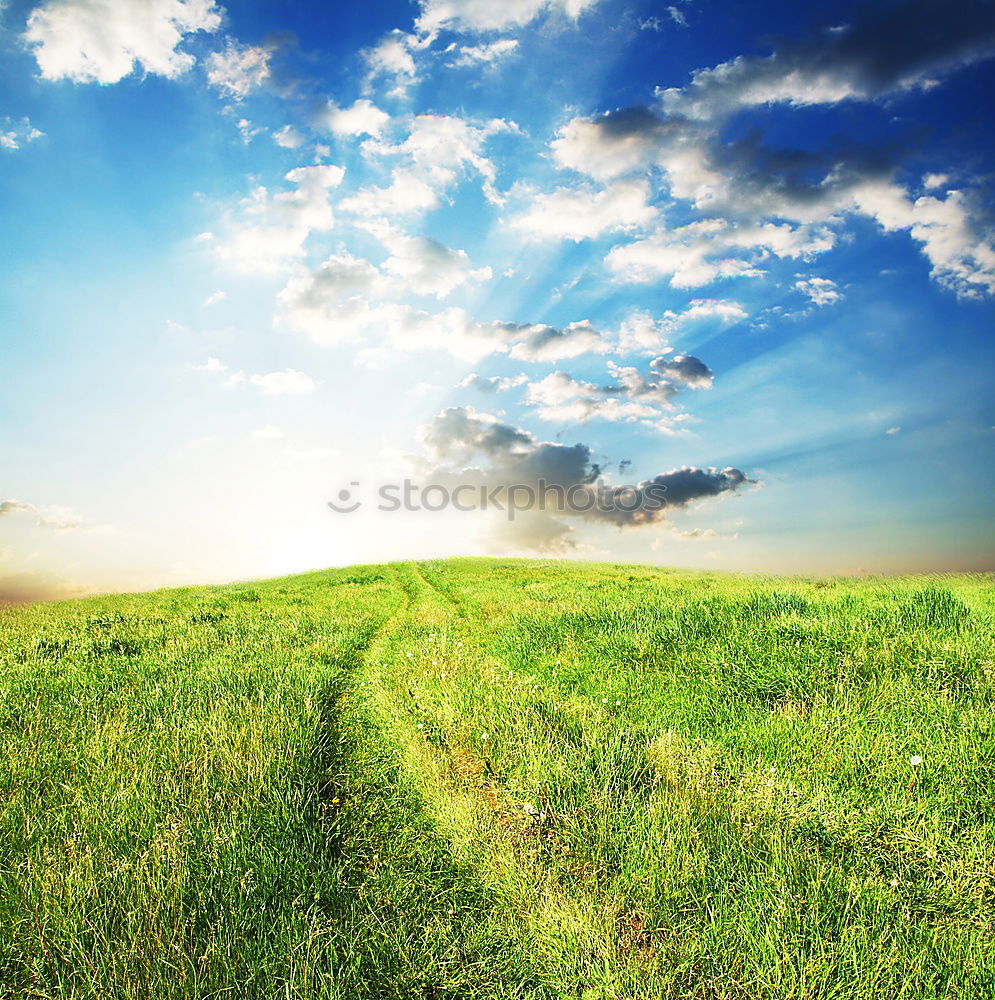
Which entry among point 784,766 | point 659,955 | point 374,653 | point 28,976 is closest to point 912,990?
point 659,955

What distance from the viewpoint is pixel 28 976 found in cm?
314

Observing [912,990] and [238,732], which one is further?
[238,732]

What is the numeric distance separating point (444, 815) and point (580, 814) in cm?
115

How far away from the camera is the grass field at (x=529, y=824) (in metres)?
3.14

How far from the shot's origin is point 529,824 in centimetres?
433

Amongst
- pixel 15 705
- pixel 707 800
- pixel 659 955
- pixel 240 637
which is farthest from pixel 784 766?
pixel 240 637

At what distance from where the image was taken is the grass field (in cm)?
314

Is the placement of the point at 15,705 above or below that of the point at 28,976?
above

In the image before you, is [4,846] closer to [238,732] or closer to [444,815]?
[238,732]

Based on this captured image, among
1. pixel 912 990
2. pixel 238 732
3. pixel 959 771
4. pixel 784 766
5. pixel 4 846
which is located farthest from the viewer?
pixel 238 732

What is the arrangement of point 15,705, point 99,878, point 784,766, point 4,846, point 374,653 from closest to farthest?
1. point 99,878
2. point 4,846
3. point 784,766
4. point 15,705
5. point 374,653

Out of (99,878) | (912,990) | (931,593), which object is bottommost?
(912,990)

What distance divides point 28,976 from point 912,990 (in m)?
4.92

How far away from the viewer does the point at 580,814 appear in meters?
4.32
